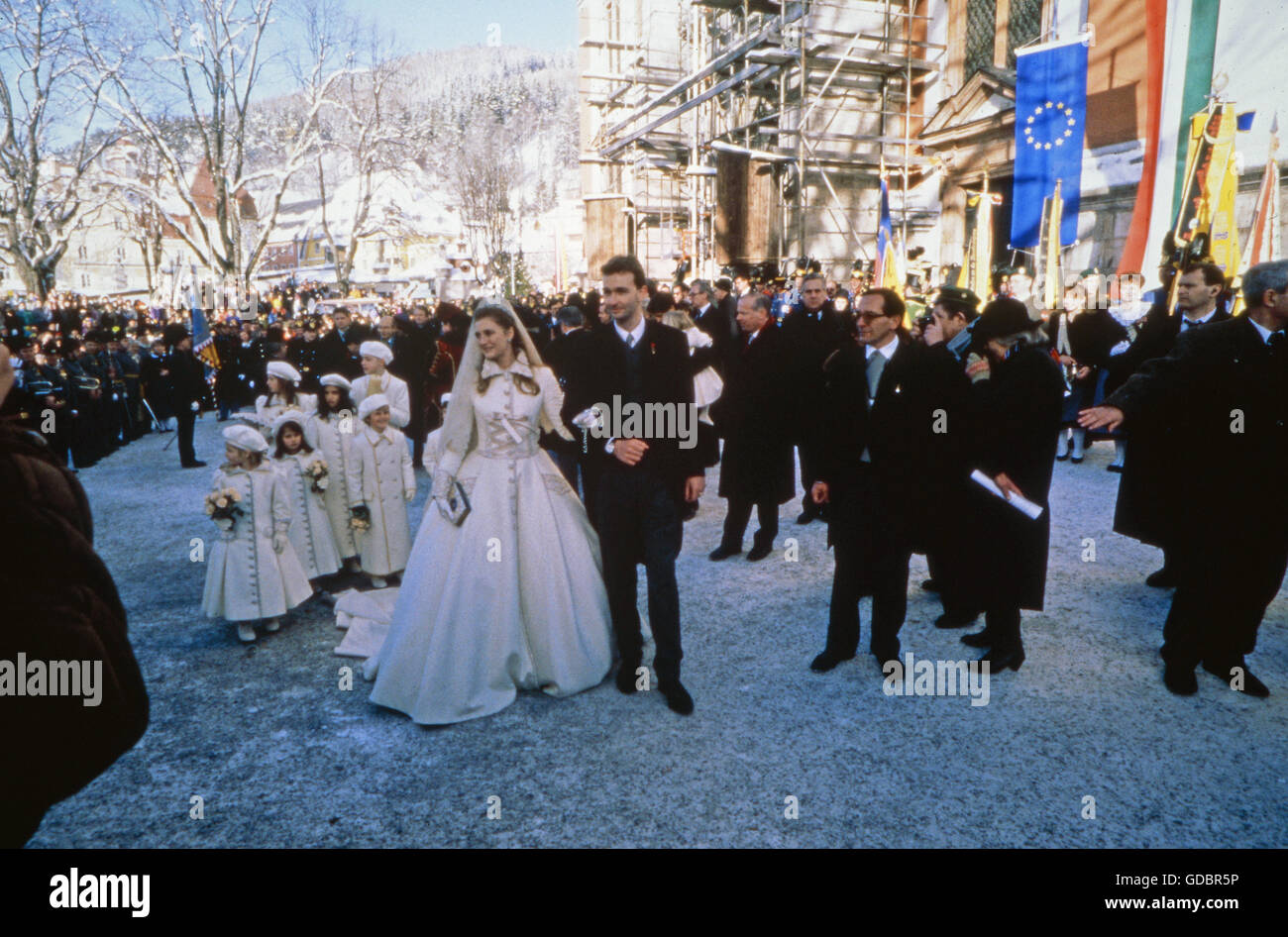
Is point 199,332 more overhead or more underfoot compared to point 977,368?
more overhead

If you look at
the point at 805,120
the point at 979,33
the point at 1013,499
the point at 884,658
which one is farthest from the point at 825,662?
the point at 979,33

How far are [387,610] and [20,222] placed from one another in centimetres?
3067

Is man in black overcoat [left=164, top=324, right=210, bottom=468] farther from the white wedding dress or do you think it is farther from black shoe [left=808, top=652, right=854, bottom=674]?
black shoe [left=808, top=652, right=854, bottom=674]

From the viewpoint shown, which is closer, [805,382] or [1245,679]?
[1245,679]

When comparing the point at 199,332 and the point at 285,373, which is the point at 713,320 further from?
the point at 199,332

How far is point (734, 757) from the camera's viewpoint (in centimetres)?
365

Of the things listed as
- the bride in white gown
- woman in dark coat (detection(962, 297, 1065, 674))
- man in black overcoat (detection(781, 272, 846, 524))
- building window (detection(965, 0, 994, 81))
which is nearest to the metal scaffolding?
building window (detection(965, 0, 994, 81))

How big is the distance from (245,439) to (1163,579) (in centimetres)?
640

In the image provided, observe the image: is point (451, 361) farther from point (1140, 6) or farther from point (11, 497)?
point (1140, 6)

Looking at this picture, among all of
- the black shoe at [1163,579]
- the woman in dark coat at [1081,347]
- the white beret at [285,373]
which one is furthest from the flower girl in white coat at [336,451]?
the woman in dark coat at [1081,347]

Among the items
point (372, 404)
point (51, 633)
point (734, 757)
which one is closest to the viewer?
point (51, 633)

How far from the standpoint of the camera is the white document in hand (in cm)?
416

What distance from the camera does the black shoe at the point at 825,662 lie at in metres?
4.53

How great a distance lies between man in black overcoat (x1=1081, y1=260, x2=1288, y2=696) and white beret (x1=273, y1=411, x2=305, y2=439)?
5.08 m
